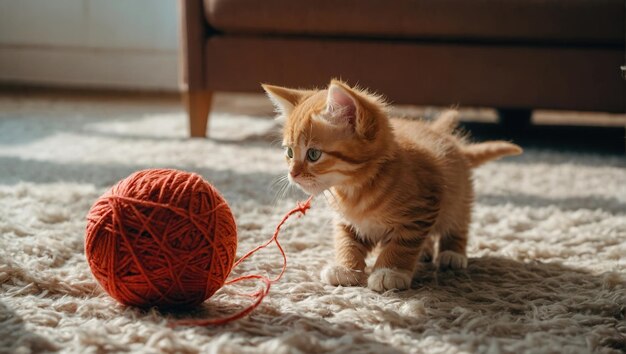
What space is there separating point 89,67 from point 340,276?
140 inches

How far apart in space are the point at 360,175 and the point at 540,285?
1.14 ft

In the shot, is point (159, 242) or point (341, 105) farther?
point (341, 105)

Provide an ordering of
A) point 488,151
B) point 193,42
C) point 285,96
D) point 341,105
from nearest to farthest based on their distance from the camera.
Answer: point 341,105, point 285,96, point 488,151, point 193,42

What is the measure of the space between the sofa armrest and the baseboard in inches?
67.5

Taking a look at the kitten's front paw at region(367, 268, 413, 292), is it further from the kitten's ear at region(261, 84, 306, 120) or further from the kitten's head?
the kitten's ear at region(261, 84, 306, 120)

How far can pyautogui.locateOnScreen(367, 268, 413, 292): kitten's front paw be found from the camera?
1036 millimetres

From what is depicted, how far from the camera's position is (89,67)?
418cm

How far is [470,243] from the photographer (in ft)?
4.42

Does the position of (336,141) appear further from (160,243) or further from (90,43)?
(90,43)

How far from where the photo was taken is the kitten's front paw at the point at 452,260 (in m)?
1.18

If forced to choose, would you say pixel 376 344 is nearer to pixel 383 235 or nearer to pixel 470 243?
pixel 383 235

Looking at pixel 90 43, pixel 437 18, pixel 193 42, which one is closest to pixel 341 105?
pixel 437 18

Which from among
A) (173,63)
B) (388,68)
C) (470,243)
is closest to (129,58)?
(173,63)

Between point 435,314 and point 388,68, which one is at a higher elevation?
point 388,68
